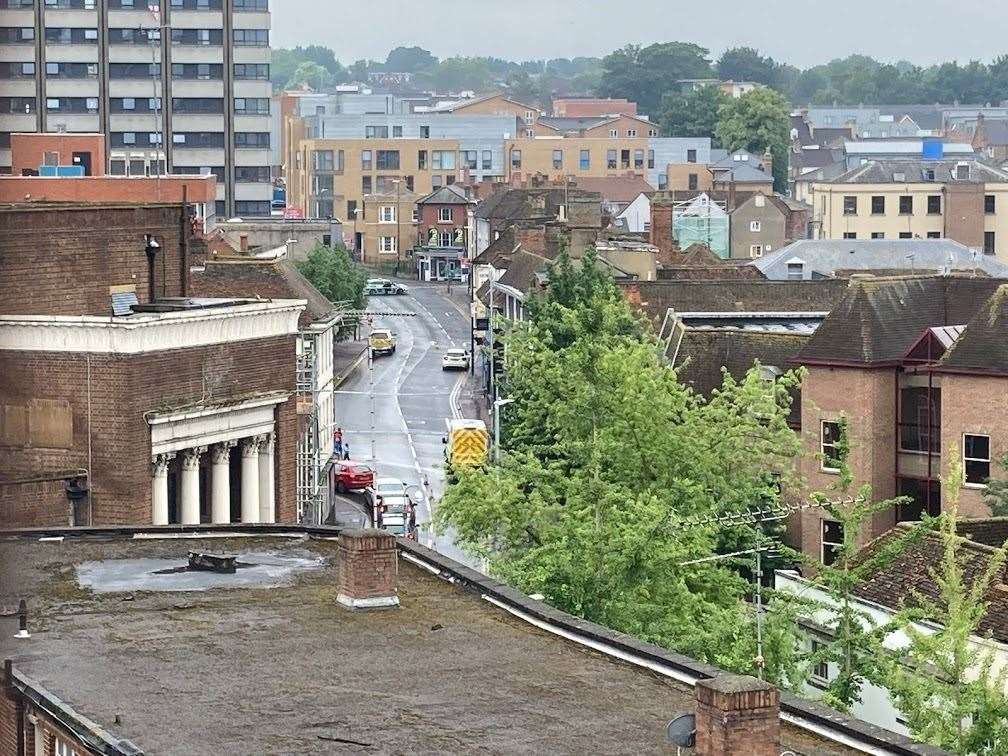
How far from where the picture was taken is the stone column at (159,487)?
145 ft

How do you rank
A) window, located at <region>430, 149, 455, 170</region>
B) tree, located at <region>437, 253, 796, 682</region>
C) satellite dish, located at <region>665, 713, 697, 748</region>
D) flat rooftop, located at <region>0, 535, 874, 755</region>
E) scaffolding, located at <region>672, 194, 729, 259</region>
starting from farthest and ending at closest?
window, located at <region>430, 149, 455, 170</region> → scaffolding, located at <region>672, 194, 729, 259</region> → tree, located at <region>437, 253, 796, 682</region> → flat rooftop, located at <region>0, 535, 874, 755</region> → satellite dish, located at <region>665, 713, 697, 748</region>

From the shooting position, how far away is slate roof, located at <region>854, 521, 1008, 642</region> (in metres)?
34.7

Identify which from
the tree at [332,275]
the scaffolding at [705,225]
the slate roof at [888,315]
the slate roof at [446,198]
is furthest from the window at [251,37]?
the slate roof at [888,315]

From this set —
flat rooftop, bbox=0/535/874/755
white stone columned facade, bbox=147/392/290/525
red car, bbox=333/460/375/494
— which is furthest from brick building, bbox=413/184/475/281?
flat rooftop, bbox=0/535/874/755

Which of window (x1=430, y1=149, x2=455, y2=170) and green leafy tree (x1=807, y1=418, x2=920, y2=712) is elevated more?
window (x1=430, y1=149, x2=455, y2=170)

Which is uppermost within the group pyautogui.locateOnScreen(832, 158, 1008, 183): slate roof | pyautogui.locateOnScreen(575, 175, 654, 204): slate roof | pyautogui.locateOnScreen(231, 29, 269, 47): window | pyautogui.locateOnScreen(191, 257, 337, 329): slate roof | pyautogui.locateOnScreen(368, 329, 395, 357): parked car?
pyautogui.locateOnScreen(231, 29, 269, 47): window

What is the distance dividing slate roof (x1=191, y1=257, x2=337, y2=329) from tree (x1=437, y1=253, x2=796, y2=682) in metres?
14.5

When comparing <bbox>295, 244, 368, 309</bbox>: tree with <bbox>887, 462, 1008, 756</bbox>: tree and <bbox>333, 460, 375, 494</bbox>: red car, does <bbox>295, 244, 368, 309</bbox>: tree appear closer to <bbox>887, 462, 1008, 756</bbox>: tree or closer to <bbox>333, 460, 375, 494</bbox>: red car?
<bbox>333, 460, 375, 494</bbox>: red car

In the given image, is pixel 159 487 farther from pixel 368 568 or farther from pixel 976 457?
pixel 368 568

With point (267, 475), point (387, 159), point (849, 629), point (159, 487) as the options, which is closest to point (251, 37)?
point (387, 159)

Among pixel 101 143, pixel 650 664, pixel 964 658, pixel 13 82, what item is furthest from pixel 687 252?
pixel 650 664

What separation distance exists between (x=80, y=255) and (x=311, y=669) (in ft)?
84.2

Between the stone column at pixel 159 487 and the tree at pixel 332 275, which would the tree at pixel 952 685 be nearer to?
the stone column at pixel 159 487

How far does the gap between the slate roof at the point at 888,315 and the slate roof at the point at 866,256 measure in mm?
40058
